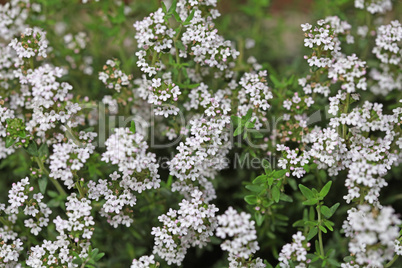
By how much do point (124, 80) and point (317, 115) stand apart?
0.99 m

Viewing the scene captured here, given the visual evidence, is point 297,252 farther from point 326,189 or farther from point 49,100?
point 49,100

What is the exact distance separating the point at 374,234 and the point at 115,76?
1348 millimetres

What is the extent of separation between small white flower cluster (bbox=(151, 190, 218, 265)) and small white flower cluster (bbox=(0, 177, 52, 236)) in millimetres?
537

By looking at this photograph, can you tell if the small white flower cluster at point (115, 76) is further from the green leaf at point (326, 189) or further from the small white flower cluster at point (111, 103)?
the green leaf at point (326, 189)

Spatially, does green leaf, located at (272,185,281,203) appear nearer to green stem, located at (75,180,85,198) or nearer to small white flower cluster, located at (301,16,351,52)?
small white flower cluster, located at (301,16,351,52)

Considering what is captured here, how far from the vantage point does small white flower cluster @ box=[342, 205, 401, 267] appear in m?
1.41

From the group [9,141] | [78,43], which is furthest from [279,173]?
[78,43]

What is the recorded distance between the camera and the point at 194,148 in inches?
71.8

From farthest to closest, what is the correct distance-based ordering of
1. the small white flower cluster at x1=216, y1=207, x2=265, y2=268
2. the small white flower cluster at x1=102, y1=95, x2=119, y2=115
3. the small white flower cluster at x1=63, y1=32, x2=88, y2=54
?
the small white flower cluster at x1=63, y1=32, x2=88, y2=54
the small white flower cluster at x1=102, y1=95, x2=119, y2=115
the small white flower cluster at x1=216, y1=207, x2=265, y2=268

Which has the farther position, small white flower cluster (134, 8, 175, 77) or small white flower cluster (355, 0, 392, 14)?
small white flower cluster (355, 0, 392, 14)

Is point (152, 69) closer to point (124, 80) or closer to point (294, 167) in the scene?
point (124, 80)

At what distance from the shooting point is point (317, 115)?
218 cm

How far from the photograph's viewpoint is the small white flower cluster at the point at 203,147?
1.83m

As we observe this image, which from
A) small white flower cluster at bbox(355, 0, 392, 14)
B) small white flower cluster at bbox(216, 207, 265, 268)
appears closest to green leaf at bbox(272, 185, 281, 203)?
small white flower cluster at bbox(216, 207, 265, 268)
